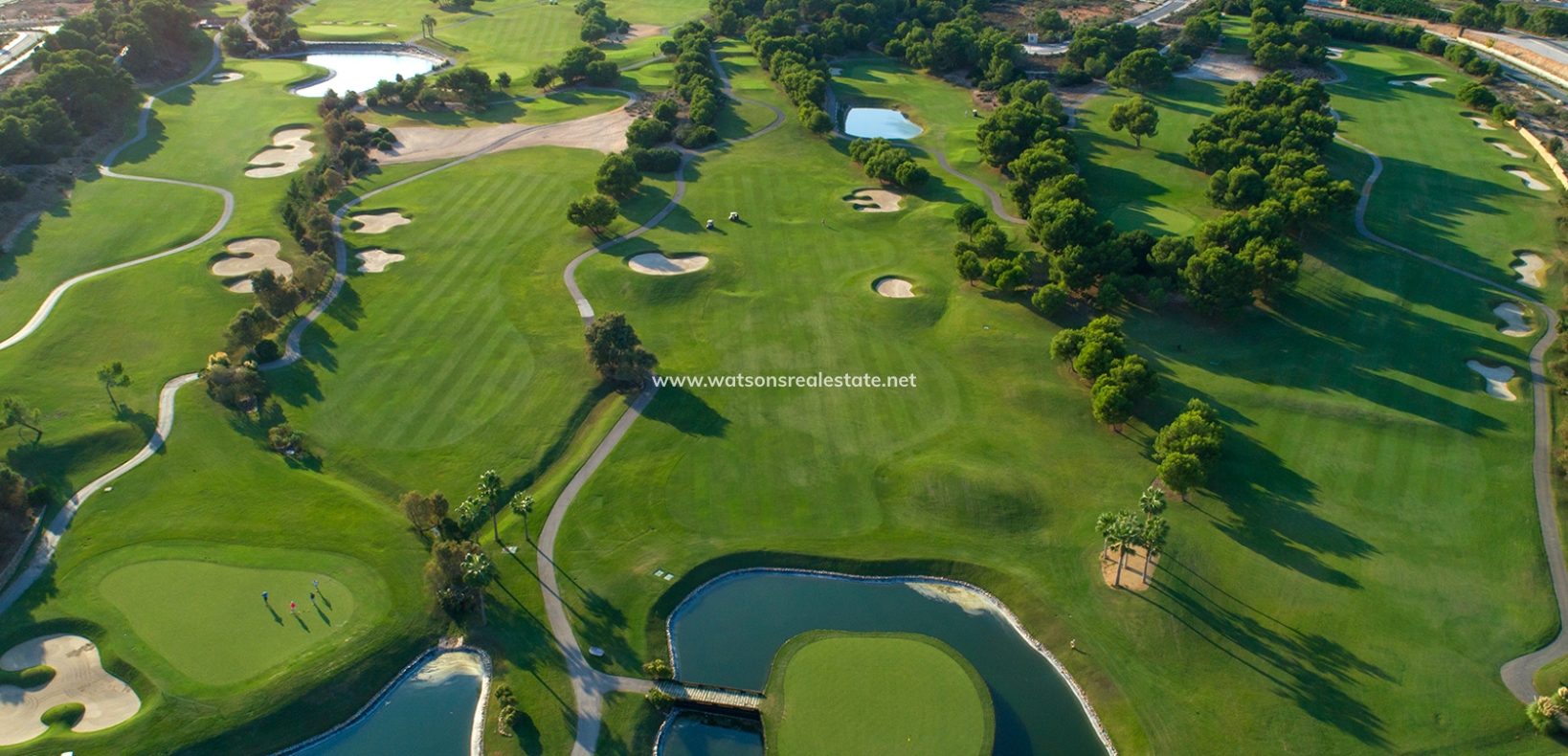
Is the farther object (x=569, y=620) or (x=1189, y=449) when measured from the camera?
(x=1189, y=449)

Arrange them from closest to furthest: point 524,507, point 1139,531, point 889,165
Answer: point 1139,531, point 524,507, point 889,165

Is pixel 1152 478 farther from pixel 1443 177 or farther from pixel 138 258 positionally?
pixel 138 258

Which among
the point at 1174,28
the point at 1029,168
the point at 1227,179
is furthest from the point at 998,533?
the point at 1174,28

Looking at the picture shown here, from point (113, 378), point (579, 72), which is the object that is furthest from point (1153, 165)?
point (113, 378)

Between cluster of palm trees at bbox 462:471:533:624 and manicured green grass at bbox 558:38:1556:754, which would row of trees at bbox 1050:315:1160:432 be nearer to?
manicured green grass at bbox 558:38:1556:754

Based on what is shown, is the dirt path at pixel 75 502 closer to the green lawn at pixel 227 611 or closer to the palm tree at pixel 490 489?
the green lawn at pixel 227 611

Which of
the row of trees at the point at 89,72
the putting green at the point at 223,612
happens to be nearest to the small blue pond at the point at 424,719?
the putting green at the point at 223,612
